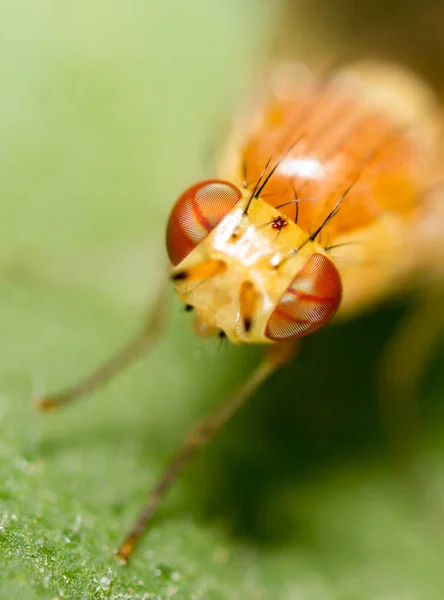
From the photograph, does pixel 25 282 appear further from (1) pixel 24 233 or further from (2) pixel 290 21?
(2) pixel 290 21

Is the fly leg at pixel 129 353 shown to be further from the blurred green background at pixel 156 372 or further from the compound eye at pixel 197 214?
the compound eye at pixel 197 214

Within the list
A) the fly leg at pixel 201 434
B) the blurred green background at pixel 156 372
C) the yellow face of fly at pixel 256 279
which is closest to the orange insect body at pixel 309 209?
the yellow face of fly at pixel 256 279

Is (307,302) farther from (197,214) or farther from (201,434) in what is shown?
(201,434)

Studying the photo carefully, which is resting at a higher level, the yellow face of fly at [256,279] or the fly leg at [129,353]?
the yellow face of fly at [256,279]

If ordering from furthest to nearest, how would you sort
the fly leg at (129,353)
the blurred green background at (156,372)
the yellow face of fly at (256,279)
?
the fly leg at (129,353)
the blurred green background at (156,372)
the yellow face of fly at (256,279)

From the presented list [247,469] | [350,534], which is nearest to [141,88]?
[247,469]

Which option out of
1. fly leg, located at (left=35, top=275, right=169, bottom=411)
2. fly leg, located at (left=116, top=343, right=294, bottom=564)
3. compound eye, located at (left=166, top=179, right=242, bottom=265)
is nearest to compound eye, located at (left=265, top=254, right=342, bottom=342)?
compound eye, located at (left=166, top=179, right=242, bottom=265)

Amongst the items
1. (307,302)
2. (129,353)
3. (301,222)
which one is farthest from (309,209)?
(129,353)
